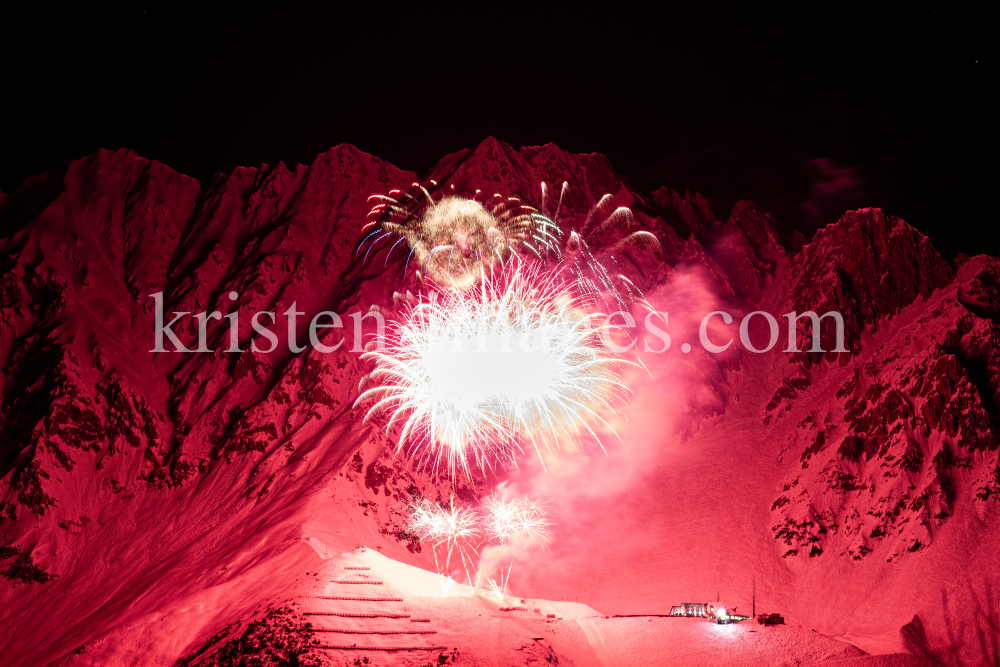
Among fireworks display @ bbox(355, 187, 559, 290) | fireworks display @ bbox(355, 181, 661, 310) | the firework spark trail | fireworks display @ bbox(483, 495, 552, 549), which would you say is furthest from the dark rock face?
fireworks display @ bbox(483, 495, 552, 549)

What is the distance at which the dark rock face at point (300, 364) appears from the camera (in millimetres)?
99625

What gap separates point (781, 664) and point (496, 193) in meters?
103

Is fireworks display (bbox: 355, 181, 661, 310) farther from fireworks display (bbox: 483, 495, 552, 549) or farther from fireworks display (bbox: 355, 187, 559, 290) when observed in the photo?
fireworks display (bbox: 483, 495, 552, 549)

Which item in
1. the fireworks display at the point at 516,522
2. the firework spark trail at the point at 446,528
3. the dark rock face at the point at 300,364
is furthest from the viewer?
the dark rock face at the point at 300,364

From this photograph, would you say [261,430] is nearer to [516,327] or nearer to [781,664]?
[516,327]

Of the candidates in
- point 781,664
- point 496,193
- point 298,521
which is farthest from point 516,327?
point 496,193

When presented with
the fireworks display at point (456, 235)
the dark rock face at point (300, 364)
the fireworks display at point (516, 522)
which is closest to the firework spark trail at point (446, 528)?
the fireworks display at point (516, 522)

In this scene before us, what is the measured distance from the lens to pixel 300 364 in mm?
121875

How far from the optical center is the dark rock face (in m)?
99.6

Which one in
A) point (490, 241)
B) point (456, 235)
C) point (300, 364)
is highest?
point (456, 235)

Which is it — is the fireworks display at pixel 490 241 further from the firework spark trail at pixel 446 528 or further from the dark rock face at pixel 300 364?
the firework spark trail at pixel 446 528

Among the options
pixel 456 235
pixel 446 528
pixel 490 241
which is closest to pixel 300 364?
pixel 456 235

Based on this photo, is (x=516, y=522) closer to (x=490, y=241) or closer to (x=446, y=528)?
(x=446, y=528)

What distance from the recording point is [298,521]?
8875cm
